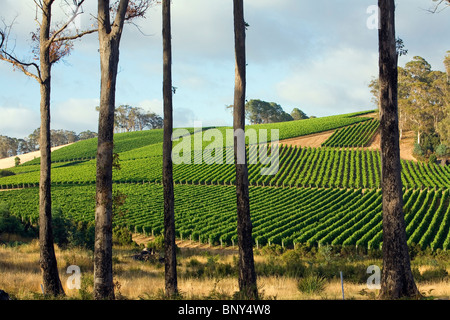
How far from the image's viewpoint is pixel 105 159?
842 centimetres

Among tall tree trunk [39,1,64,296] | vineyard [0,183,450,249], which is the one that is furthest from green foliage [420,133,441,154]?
tall tree trunk [39,1,64,296]

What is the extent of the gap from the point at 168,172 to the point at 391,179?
4.82 meters

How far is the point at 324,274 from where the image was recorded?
477 inches

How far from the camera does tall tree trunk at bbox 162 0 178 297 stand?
10031mm

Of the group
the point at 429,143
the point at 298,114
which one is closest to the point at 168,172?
the point at 429,143

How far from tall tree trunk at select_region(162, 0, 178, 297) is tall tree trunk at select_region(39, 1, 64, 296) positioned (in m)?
2.59

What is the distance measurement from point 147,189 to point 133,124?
10172 centimetres

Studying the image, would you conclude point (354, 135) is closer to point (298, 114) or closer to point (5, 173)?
point (5, 173)

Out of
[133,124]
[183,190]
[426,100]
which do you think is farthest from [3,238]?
[133,124]

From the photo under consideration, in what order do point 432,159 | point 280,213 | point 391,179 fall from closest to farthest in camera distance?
point 391,179, point 280,213, point 432,159

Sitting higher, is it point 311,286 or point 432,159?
point 432,159

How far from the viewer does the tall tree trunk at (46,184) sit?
10109mm

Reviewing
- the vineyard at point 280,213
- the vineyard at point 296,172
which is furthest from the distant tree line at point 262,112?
the vineyard at point 280,213
